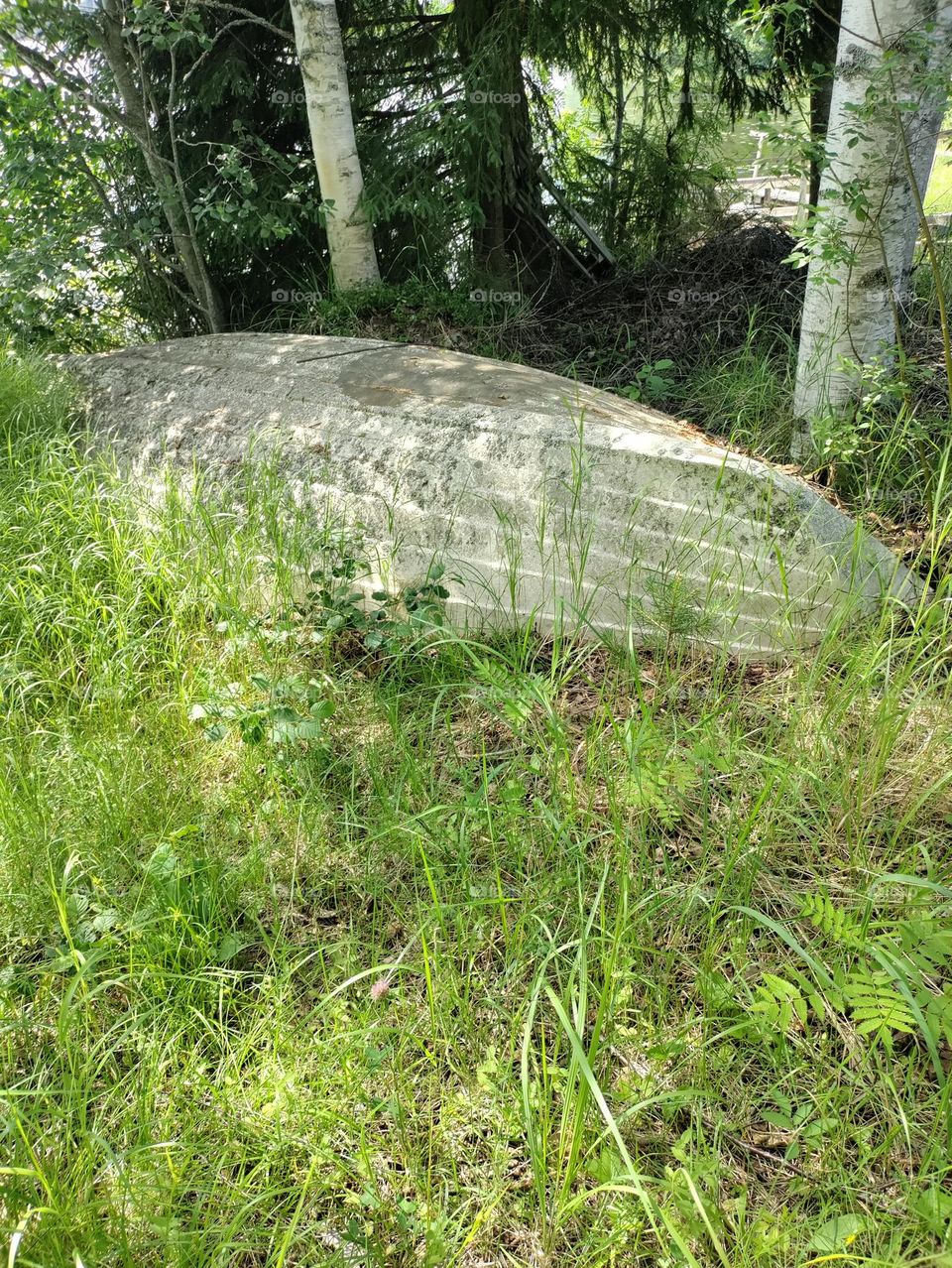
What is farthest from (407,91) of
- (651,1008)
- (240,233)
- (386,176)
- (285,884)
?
(651,1008)

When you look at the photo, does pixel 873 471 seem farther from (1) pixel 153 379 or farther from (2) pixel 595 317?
(1) pixel 153 379

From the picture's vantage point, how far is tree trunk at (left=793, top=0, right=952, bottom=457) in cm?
303

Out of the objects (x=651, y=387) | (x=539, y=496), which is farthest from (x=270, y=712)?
(x=651, y=387)

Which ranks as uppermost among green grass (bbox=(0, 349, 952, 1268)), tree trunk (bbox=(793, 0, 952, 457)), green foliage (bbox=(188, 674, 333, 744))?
tree trunk (bbox=(793, 0, 952, 457))

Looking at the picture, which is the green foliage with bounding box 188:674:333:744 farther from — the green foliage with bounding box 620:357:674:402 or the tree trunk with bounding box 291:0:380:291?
the tree trunk with bounding box 291:0:380:291

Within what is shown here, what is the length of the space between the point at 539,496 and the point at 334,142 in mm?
3183

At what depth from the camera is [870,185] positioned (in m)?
3.21

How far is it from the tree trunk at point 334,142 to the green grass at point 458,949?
3.17 metres

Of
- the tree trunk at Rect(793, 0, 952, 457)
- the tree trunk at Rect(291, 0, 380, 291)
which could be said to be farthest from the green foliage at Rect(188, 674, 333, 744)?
the tree trunk at Rect(291, 0, 380, 291)

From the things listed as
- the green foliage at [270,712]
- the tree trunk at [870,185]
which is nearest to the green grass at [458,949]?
the green foliage at [270,712]

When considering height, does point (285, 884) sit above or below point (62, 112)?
below

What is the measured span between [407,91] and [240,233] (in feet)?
4.85

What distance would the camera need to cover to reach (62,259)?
5.00 meters

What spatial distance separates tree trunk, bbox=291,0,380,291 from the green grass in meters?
3.17
